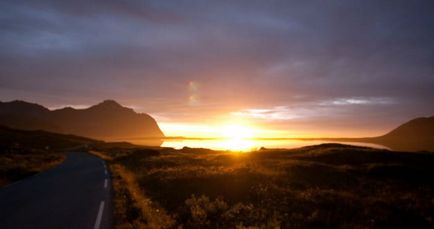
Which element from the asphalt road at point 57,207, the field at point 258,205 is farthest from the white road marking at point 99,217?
the field at point 258,205

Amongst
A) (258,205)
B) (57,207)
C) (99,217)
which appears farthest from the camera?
(258,205)

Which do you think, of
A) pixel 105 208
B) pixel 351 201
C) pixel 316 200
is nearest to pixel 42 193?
pixel 105 208

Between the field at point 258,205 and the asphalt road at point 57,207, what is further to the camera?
the field at point 258,205

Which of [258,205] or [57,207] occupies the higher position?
[258,205]

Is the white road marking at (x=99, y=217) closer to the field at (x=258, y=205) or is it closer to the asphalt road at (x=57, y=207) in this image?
the asphalt road at (x=57, y=207)

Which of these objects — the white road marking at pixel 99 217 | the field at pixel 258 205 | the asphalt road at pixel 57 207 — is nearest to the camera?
the white road marking at pixel 99 217

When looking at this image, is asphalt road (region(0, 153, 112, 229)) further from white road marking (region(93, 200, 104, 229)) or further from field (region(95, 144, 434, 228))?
field (region(95, 144, 434, 228))

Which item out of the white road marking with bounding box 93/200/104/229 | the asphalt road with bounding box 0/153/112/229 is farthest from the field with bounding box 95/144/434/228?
the asphalt road with bounding box 0/153/112/229

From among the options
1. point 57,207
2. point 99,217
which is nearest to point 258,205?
point 99,217

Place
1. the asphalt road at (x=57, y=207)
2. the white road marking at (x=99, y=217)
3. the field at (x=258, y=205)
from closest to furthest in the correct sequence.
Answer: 1. the white road marking at (x=99, y=217)
2. the asphalt road at (x=57, y=207)
3. the field at (x=258, y=205)

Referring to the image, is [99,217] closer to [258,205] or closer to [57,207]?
[57,207]

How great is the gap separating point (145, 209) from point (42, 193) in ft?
26.4

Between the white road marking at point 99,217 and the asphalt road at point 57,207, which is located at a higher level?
the white road marking at point 99,217

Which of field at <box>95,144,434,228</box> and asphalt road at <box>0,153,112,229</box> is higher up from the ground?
field at <box>95,144,434,228</box>
